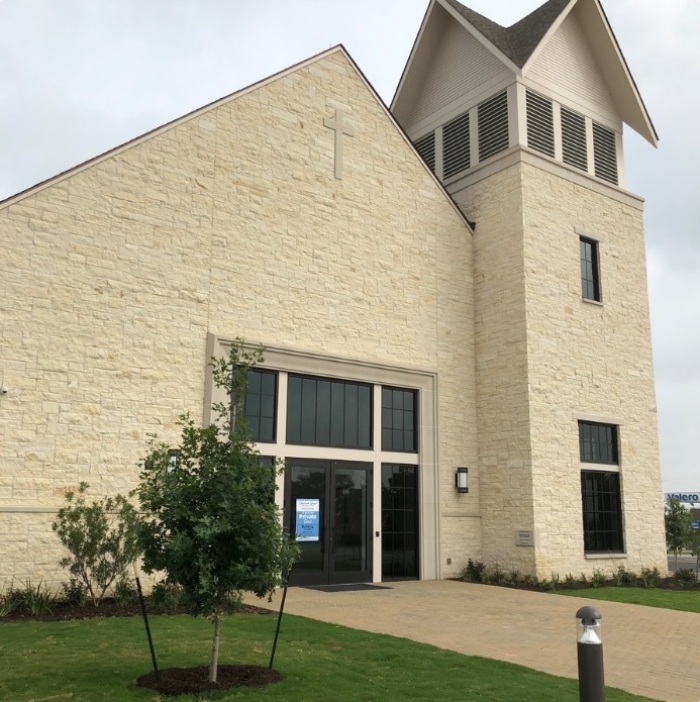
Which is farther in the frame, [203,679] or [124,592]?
[124,592]

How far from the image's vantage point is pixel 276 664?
7840 mm

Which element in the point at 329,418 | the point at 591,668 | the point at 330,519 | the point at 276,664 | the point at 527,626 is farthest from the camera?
the point at 329,418

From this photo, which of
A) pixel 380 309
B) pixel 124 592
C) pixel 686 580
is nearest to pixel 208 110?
pixel 380 309

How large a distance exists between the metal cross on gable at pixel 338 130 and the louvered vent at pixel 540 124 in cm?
506

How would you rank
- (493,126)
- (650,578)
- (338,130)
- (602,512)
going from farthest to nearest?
(493,126) → (602,512) → (650,578) → (338,130)

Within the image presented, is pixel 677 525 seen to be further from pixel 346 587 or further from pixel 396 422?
pixel 346 587

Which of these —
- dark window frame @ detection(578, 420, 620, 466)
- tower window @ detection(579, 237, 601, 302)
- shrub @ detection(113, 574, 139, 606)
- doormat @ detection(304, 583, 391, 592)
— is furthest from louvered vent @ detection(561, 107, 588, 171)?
shrub @ detection(113, 574, 139, 606)

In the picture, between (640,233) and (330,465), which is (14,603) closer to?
(330,465)

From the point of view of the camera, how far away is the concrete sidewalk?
328 inches

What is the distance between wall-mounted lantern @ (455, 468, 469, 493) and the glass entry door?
237 centimetres

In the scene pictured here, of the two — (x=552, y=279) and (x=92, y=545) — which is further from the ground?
(x=552, y=279)

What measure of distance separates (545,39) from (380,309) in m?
9.10

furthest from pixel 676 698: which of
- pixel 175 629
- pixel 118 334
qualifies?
pixel 118 334

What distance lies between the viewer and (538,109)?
2003cm
